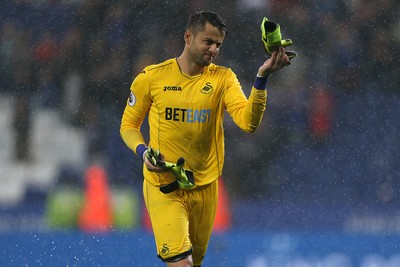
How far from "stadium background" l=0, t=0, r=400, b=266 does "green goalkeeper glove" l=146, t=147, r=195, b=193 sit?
2285mm

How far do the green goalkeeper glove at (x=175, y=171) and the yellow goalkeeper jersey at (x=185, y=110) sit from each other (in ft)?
0.14

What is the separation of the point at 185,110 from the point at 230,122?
9.84 ft

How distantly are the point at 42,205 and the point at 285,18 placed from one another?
2384 mm

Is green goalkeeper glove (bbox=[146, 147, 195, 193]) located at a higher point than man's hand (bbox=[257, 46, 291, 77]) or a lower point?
lower

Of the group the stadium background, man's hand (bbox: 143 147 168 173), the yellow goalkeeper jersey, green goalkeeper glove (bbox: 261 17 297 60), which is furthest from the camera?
the stadium background

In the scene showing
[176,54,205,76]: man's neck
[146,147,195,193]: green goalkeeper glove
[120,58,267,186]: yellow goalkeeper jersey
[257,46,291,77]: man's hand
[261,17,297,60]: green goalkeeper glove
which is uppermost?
[261,17,297,60]: green goalkeeper glove

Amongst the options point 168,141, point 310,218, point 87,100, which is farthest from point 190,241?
point 87,100

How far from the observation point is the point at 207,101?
17.4ft

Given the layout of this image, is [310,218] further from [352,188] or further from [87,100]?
[87,100]

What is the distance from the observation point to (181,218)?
5262 millimetres

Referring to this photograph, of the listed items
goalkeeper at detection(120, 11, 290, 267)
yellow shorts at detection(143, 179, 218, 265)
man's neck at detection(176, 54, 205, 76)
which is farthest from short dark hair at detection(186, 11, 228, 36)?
yellow shorts at detection(143, 179, 218, 265)

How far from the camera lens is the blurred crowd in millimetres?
8227

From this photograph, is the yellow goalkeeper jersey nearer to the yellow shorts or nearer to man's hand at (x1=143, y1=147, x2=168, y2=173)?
the yellow shorts

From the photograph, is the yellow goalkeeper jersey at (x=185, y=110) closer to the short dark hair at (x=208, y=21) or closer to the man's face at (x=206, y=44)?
the man's face at (x=206, y=44)
